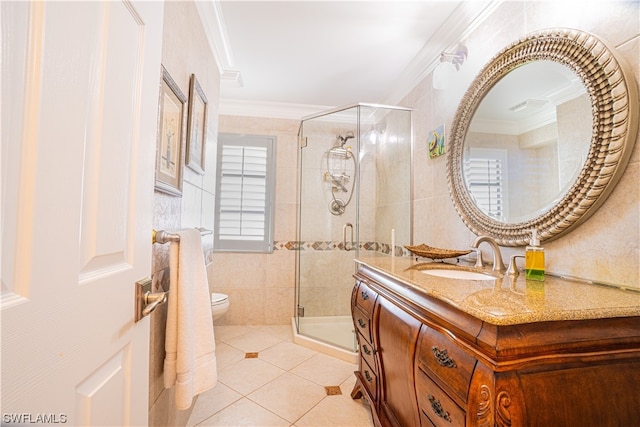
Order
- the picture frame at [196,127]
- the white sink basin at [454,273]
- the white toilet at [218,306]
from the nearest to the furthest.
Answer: the white sink basin at [454,273] → the picture frame at [196,127] → the white toilet at [218,306]

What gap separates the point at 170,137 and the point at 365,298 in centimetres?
125

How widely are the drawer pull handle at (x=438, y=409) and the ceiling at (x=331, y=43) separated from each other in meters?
1.93

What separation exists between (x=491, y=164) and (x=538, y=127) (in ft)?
0.92

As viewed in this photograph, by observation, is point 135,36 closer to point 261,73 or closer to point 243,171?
point 261,73

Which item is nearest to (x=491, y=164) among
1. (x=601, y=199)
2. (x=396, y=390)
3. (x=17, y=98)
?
(x=601, y=199)

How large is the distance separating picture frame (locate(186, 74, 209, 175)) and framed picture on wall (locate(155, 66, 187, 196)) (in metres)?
0.12

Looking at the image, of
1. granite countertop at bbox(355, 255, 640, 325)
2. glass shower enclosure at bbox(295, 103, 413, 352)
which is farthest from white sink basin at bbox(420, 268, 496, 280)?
glass shower enclosure at bbox(295, 103, 413, 352)

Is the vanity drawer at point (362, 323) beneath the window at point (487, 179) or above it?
beneath

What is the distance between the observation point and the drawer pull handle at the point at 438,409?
79 centimetres

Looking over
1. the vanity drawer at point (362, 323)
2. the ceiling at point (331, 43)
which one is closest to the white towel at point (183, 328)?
the vanity drawer at point (362, 323)

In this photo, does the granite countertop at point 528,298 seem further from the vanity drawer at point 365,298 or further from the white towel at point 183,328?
the white towel at point 183,328

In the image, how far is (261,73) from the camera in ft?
7.98

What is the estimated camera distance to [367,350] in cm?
149

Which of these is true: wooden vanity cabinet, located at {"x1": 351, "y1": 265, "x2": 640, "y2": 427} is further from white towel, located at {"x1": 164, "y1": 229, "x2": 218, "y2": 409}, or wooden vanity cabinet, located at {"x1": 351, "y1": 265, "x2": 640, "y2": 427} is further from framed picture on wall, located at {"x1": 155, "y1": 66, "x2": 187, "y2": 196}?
framed picture on wall, located at {"x1": 155, "y1": 66, "x2": 187, "y2": 196}
